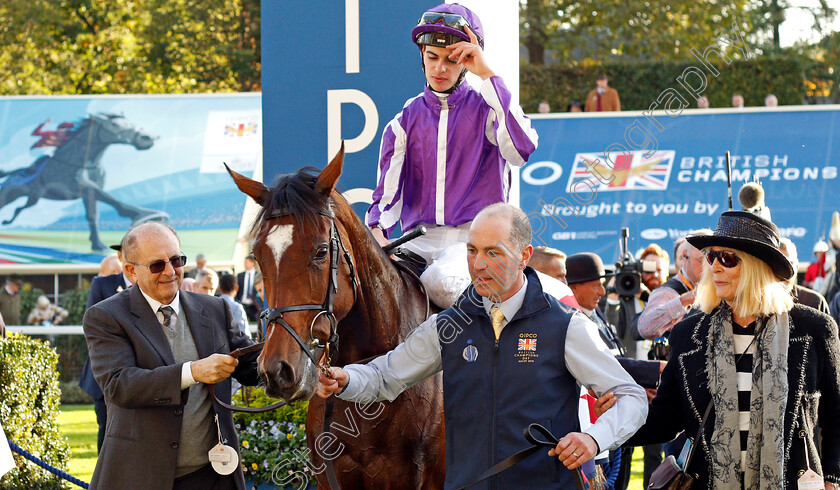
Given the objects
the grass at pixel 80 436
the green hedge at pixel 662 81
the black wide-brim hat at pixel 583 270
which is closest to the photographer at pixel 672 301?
the black wide-brim hat at pixel 583 270

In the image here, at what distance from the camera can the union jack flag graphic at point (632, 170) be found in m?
13.9

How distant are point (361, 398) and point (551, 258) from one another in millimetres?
2881

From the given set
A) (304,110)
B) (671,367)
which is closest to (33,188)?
(304,110)

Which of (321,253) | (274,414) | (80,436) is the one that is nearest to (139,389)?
(321,253)

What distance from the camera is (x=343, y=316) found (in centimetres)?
→ 344

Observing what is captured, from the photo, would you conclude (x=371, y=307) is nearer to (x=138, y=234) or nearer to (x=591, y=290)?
(x=138, y=234)

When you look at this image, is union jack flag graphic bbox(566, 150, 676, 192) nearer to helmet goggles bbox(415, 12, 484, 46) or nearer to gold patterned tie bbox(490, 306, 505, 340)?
helmet goggles bbox(415, 12, 484, 46)

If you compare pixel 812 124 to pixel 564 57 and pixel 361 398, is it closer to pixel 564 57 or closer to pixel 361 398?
pixel 564 57

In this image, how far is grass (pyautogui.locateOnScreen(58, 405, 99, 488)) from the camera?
8.73 metres

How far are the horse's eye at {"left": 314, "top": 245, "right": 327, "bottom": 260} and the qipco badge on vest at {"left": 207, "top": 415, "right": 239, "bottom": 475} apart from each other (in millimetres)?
934

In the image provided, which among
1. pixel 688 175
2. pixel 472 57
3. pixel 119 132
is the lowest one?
pixel 688 175

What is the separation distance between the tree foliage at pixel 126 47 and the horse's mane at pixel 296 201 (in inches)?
802

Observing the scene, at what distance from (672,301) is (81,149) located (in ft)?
40.9

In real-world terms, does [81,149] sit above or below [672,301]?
below
